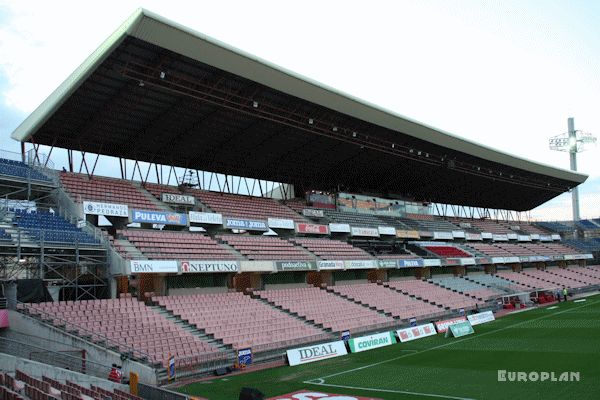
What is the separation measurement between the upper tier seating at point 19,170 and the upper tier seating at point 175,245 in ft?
18.4

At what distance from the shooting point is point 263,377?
21984mm

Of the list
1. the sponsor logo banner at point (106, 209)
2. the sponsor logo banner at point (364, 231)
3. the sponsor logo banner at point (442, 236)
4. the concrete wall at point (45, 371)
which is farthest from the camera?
the sponsor logo banner at point (442, 236)

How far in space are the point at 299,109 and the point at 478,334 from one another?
749 inches

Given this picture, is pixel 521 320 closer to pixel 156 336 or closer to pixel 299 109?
pixel 299 109

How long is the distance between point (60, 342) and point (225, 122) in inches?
773

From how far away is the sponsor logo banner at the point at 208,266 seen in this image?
29577mm

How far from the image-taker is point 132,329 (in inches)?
933

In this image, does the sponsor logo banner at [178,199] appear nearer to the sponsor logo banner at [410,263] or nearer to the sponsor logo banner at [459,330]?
the sponsor logo banner at [459,330]

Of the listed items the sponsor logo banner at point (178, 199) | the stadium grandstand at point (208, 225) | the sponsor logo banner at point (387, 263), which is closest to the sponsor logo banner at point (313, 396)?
the stadium grandstand at point (208, 225)

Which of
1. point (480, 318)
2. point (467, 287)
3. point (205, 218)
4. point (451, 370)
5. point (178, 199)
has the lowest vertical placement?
point (480, 318)

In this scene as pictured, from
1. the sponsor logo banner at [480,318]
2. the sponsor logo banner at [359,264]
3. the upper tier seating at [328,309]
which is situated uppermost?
the sponsor logo banner at [359,264]

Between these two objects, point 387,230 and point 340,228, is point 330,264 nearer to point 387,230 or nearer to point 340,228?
point 340,228

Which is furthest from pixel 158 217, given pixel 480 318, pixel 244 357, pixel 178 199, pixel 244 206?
pixel 480 318

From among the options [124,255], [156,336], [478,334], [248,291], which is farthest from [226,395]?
[478,334]
